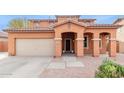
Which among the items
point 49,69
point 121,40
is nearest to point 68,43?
point 121,40

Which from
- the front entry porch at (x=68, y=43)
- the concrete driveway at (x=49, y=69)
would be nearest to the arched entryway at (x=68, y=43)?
the front entry porch at (x=68, y=43)

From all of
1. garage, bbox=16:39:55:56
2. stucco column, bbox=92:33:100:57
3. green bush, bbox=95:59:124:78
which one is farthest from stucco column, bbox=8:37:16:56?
green bush, bbox=95:59:124:78

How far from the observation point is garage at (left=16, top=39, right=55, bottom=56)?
2820cm

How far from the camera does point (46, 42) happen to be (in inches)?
1115

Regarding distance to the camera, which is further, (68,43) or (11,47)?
(68,43)

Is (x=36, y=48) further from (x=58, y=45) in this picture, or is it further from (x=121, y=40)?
A: (x=121, y=40)

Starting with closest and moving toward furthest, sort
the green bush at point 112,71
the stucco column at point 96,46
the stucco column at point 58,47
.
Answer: the green bush at point 112,71 → the stucco column at point 58,47 → the stucco column at point 96,46

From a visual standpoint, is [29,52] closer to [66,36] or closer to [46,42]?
[46,42]

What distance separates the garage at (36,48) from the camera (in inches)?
1110

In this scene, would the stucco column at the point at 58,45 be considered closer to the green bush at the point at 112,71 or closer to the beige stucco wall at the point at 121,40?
the beige stucco wall at the point at 121,40

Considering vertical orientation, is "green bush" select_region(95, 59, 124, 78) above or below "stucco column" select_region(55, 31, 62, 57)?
below

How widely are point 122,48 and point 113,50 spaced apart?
27.5ft

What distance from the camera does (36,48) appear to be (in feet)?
92.8

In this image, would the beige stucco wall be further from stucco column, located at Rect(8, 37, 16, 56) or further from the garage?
stucco column, located at Rect(8, 37, 16, 56)
